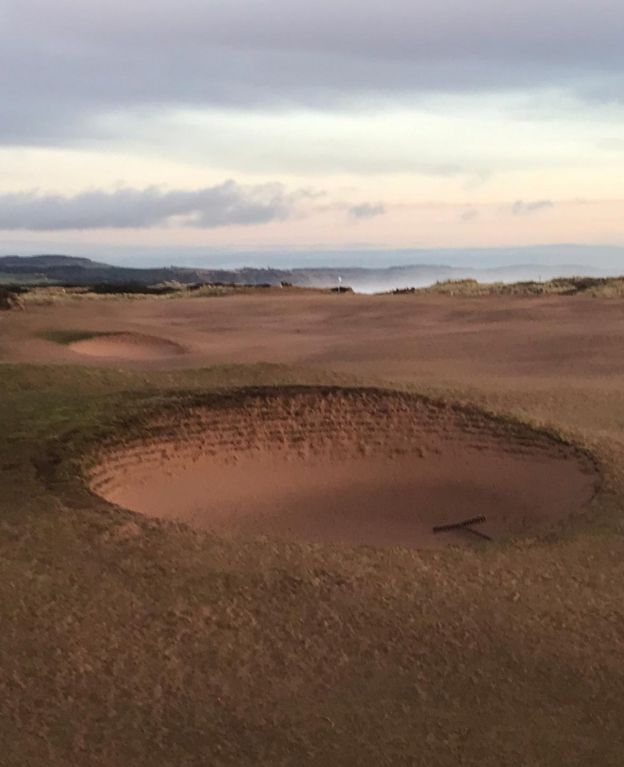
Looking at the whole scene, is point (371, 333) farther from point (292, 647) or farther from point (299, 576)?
point (292, 647)

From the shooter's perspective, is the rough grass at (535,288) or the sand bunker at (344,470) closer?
the sand bunker at (344,470)

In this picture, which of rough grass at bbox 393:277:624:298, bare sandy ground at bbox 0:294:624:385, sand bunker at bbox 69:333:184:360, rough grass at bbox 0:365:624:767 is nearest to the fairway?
rough grass at bbox 0:365:624:767

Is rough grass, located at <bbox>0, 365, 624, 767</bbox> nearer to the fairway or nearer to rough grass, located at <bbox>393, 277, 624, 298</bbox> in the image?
the fairway

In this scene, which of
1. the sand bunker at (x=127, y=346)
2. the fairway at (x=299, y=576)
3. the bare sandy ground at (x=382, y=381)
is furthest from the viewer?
the sand bunker at (x=127, y=346)

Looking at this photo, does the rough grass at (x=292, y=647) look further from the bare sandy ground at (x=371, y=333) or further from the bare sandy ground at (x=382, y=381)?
the bare sandy ground at (x=371, y=333)

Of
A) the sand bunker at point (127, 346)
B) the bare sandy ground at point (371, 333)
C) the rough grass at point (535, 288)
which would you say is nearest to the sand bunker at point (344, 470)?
the bare sandy ground at point (371, 333)

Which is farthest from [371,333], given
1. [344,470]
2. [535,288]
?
[535,288]
